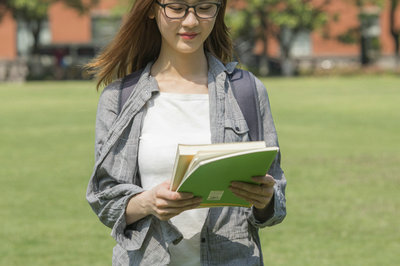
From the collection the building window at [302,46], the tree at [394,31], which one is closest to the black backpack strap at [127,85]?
the tree at [394,31]

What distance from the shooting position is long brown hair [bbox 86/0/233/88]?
11.5ft

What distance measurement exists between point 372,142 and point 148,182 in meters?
13.8

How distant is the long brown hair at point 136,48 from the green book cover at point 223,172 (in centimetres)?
75

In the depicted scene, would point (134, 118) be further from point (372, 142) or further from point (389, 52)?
point (389, 52)

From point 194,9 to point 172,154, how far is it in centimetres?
53

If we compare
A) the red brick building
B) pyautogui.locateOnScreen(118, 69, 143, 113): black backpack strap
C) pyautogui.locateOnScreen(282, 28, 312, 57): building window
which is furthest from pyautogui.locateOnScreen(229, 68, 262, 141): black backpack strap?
pyautogui.locateOnScreen(282, 28, 312, 57): building window

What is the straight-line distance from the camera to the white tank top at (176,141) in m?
3.20

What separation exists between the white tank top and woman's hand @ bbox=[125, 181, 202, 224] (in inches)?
6.0

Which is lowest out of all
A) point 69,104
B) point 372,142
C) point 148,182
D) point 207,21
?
point 69,104

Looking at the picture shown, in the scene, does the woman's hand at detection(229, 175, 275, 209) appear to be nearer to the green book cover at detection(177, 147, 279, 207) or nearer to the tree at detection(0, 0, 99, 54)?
the green book cover at detection(177, 147, 279, 207)

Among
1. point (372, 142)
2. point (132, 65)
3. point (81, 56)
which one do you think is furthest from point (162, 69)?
point (81, 56)

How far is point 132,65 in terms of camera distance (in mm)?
3549

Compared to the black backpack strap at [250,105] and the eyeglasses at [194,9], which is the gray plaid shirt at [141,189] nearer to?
the black backpack strap at [250,105]

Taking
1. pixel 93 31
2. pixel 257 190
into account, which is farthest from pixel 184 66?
pixel 93 31
